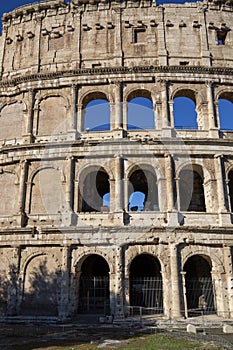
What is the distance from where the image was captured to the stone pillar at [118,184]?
44.2ft

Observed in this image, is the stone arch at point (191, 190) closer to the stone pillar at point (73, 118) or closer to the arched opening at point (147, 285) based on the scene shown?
the arched opening at point (147, 285)

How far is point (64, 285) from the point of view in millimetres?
12734

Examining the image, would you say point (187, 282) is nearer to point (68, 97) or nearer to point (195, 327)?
point (195, 327)

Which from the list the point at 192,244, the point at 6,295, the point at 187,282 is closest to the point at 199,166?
the point at 192,244

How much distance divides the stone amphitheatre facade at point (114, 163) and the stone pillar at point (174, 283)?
1.5 inches

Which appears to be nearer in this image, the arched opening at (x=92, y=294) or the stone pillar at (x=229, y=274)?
the stone pillar at (x=229, y=274)

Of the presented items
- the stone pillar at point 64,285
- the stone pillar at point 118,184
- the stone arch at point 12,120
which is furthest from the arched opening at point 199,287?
the stone arch at point 12,120

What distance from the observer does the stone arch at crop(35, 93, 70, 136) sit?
15344mm

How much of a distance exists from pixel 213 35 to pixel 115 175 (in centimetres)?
903

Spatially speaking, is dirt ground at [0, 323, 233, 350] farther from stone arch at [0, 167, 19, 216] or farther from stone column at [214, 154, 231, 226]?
stone arch at [0, 167, 19, 216]

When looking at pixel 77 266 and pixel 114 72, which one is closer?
pixel 77 266

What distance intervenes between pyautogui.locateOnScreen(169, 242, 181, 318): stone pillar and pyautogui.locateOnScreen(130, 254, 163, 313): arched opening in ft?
2.63

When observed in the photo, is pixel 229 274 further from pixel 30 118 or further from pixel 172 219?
pixel 30 118

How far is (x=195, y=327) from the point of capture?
34.2ft
